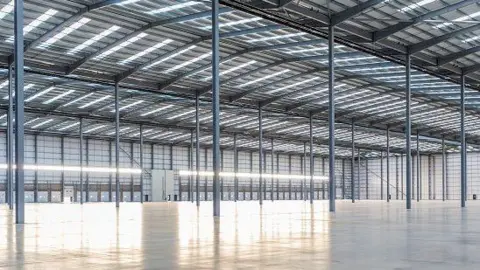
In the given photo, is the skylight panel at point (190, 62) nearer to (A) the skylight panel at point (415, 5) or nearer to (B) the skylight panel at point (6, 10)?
(B) the skylight panel at point (6, 10)

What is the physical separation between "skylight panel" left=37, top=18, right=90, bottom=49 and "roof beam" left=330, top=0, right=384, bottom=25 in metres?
13.3

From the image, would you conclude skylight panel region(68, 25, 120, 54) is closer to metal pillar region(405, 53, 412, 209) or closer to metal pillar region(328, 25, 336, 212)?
metal pillar region(328, 25, 336, 212)

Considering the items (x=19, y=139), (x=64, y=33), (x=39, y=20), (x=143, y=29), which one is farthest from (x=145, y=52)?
(x=19, y=139)

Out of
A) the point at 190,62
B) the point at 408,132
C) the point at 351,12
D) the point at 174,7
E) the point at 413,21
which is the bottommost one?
the point at 408,132

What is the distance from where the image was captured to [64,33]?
34906 mm

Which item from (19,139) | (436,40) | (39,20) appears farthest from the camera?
(436,40)

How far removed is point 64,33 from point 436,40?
21611 millimetres

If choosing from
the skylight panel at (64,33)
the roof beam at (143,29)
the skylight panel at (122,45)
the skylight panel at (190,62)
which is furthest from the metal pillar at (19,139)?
the skylight panel at (190,62)

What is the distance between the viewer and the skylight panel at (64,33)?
109 ft

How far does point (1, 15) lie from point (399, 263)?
29740 mm

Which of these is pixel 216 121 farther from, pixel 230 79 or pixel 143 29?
pixel 230 79

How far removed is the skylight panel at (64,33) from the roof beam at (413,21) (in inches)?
636

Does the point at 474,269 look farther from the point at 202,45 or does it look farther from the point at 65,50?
the point at 65,50

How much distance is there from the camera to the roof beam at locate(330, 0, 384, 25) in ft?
94.6
